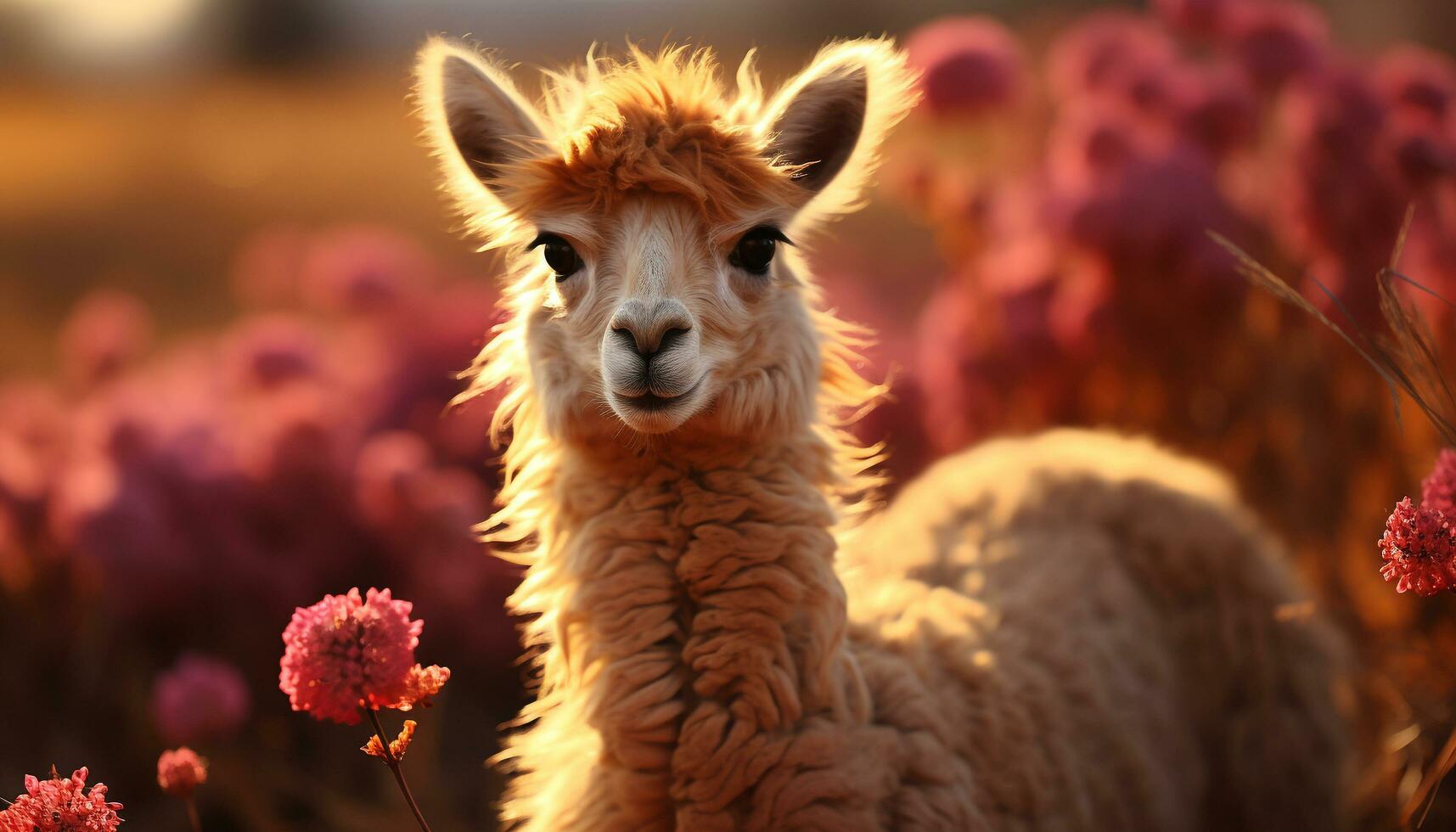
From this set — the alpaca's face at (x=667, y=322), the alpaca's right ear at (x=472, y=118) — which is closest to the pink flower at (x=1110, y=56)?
the alpaca's face at (x=667, y=322)

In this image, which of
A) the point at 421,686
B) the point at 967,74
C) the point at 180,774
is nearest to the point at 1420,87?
the point at 967,74

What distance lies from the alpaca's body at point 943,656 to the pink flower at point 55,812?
84 cm

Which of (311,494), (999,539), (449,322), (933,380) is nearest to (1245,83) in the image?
(933,380)

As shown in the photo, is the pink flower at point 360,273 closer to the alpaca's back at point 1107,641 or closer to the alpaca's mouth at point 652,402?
the alpaca's back at point 1107,641

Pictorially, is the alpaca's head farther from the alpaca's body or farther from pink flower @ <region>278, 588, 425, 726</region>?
pink flower @ <region>278, 588, 425, 726</region>

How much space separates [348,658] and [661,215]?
101 centimetres

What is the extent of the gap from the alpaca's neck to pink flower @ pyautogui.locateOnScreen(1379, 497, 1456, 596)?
37.3 inches

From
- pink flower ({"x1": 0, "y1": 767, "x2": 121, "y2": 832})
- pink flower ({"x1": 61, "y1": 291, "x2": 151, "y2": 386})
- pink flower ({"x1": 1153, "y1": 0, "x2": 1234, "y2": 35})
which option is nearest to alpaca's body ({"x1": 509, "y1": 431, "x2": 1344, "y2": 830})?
pink flower ({"x1": 0, "y1": 767, "x2": 121, "y2": 832})

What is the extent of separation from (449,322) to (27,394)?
1.83 metres

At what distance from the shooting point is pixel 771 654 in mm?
1952

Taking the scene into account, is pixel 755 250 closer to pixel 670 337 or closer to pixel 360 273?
pixel 670 337

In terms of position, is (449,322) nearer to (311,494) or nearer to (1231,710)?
(311,494)

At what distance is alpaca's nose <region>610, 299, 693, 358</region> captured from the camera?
71.3 inches

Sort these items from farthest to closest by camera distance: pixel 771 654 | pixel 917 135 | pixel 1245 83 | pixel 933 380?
pixel 917 135 → pixel 933 380 → pixel 1245 83 → pixel 771 654
